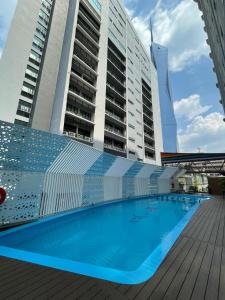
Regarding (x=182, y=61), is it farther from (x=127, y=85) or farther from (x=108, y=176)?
(x=108, y=176)

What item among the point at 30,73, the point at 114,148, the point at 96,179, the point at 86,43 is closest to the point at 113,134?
the point at 114,148

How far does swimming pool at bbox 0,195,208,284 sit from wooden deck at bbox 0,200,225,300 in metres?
0.24

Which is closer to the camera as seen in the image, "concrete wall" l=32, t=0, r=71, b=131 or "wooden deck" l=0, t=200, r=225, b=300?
"wooden deck" l=0, t=200, r=225, b=300

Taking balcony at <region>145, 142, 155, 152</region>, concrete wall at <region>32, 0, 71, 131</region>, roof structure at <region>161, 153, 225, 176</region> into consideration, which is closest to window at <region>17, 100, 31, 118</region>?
concrete wall at <region>32, 0, 71, 131</region>

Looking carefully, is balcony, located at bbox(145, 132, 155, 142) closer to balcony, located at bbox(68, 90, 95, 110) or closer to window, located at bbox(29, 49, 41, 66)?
balcony, located at bbox(68, 90, 95, 110)

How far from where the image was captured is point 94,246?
5199 mm

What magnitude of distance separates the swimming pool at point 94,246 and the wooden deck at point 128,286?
0.24 m

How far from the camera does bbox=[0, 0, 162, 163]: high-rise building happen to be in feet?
68.1

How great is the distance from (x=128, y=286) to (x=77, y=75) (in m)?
22.3

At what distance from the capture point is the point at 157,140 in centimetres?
3878

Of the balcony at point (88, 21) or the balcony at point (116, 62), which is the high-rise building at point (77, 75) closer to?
the balcony at point (116, 62)

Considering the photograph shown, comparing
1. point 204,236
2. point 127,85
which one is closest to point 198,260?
point 204,236

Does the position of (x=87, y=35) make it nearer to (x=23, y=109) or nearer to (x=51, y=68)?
(x=51, y=68)

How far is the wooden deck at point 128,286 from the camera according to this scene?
232cm
